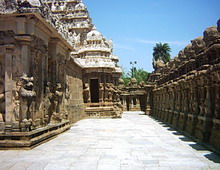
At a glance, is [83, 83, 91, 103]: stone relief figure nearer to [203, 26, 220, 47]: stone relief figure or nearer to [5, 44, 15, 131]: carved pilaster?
[203, 26, 220, 47]: stone relief figure

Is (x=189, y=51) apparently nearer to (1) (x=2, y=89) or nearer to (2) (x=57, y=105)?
(2) (x=57, y=105)

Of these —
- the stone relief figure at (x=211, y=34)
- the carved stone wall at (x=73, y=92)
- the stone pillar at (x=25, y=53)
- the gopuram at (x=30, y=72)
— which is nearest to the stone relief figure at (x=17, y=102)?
the gopuram at (x=30, y=72)

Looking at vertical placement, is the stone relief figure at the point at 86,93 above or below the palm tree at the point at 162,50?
below

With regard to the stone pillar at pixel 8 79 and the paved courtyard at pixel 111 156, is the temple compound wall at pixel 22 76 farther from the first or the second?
the paved courtyard at pixel 111 156

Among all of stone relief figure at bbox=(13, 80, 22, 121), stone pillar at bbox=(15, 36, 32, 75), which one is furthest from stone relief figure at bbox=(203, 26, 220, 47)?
stone relief figure at bbox=(13, 80, 22, 121)

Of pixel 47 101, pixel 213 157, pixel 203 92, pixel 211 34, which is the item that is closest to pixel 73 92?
pixel 47 101

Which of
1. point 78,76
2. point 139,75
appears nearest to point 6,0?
point 78,76

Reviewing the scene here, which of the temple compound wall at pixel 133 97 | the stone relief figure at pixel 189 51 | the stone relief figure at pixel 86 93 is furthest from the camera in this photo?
the temple compound wall at pixel 133 97

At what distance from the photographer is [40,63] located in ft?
26.4

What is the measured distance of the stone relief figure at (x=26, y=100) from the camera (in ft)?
21.9

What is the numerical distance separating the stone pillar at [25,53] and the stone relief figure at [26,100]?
192 millimetres

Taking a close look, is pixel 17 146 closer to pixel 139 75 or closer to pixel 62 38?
pixel 62 38

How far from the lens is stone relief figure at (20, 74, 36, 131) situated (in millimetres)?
6672

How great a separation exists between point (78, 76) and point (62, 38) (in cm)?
772
